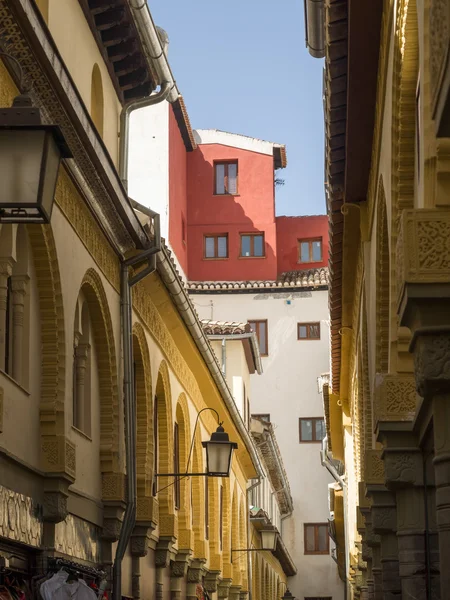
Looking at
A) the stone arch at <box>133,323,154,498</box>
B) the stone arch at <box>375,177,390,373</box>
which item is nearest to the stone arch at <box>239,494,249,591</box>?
the stone arch at <box>133,323,154,498</box>

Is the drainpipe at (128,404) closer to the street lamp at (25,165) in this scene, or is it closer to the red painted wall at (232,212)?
the street lamp at (25,165)

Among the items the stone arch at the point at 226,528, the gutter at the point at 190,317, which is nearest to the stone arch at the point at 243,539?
the stone arch at the point at 226,528

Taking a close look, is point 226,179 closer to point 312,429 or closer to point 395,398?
point 312,429

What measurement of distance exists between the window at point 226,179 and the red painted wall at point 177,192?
149 cm

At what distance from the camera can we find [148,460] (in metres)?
16.8

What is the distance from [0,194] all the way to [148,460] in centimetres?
1145

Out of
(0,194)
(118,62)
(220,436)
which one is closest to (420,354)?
(0,194)

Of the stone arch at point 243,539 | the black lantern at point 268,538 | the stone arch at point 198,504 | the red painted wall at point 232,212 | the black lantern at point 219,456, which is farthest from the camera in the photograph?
the red painted wall at point 232,212

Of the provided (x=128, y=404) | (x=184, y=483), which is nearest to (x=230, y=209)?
(x=184, y=483)

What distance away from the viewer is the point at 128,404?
14.9 metres

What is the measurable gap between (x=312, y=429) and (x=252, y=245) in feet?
25.4

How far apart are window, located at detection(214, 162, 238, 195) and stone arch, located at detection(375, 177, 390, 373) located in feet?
125

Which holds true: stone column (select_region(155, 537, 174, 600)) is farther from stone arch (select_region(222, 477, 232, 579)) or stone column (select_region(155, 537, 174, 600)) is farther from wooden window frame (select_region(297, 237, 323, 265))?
wooden window frame (select_region(297, 237, 323, 265))

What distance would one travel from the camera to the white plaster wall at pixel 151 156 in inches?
1628
